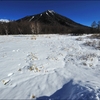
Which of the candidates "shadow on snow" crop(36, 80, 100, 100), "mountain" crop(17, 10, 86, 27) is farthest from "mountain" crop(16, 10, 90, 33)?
"shadow on snow" crop(36, 80, 100, 100)

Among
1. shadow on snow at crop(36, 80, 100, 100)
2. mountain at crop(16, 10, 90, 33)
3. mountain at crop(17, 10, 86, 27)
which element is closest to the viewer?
shadow on snow at crop(36, 80, 100, 100)

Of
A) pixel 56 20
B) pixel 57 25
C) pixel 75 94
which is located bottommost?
pixel 75 94

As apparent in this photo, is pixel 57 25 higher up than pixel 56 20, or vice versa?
pixel 56 20

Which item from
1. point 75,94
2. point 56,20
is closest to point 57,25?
point 56,20

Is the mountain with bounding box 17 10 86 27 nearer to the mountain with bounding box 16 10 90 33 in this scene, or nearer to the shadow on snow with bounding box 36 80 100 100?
the mountain with bounding box 16 10 90 33

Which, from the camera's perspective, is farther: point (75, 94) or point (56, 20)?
point (56, 20)

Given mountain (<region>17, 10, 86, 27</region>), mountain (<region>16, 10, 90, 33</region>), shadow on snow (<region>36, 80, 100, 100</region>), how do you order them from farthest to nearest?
mountain (<region>17, 10, 86, 27</region>) < mountain (<region>16, 10, 90, 33</region>) < shadow on snow (<region>36, 80, 100, 100</region>)

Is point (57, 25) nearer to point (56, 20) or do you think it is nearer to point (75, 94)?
point (56, 20)

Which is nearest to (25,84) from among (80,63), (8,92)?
(8,92)

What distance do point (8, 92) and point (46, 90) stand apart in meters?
1.33

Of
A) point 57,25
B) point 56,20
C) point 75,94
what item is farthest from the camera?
point 56,20

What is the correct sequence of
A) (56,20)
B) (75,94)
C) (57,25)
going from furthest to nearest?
(56,20), (57,25), (75,94)

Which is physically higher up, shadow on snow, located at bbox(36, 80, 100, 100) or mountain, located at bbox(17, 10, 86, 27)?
mountain, located at bbox(17, 10, 86, 27)

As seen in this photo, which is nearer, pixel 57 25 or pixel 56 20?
pixel 57 25
